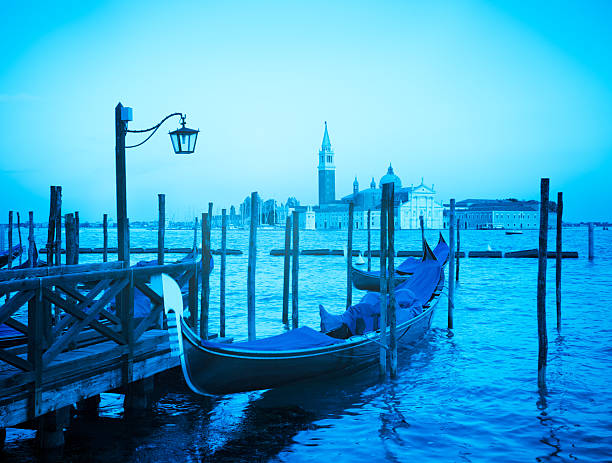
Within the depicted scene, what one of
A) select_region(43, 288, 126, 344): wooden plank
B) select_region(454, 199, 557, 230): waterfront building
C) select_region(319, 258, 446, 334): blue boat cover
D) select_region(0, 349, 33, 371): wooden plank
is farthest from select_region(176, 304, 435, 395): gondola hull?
select_region(454, 199, 557, 230): waterfront building

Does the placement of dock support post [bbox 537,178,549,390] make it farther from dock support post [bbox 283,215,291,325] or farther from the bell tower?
the bell tower

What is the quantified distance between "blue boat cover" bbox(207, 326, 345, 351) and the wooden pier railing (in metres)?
0.69

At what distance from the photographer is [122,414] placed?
15.9ft

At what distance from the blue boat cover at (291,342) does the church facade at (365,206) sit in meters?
81.5

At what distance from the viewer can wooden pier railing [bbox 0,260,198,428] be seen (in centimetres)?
326

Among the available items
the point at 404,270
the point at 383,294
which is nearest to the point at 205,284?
the point at 383,294

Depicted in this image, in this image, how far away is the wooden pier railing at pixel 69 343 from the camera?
128 inches

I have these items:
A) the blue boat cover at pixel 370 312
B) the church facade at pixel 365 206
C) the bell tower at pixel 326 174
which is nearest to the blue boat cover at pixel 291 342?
the blue boat cover at pixel 370 312

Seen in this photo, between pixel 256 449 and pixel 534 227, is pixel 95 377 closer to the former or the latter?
pixel 256 449

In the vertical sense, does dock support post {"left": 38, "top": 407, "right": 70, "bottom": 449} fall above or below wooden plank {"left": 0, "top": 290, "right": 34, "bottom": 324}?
below

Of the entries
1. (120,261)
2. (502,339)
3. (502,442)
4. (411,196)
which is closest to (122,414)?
(120,261)

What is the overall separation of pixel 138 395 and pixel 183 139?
2.20 m

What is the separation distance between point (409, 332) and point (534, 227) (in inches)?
4077

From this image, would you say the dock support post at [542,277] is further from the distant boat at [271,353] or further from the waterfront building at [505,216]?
the waterfront building at [505,216]
